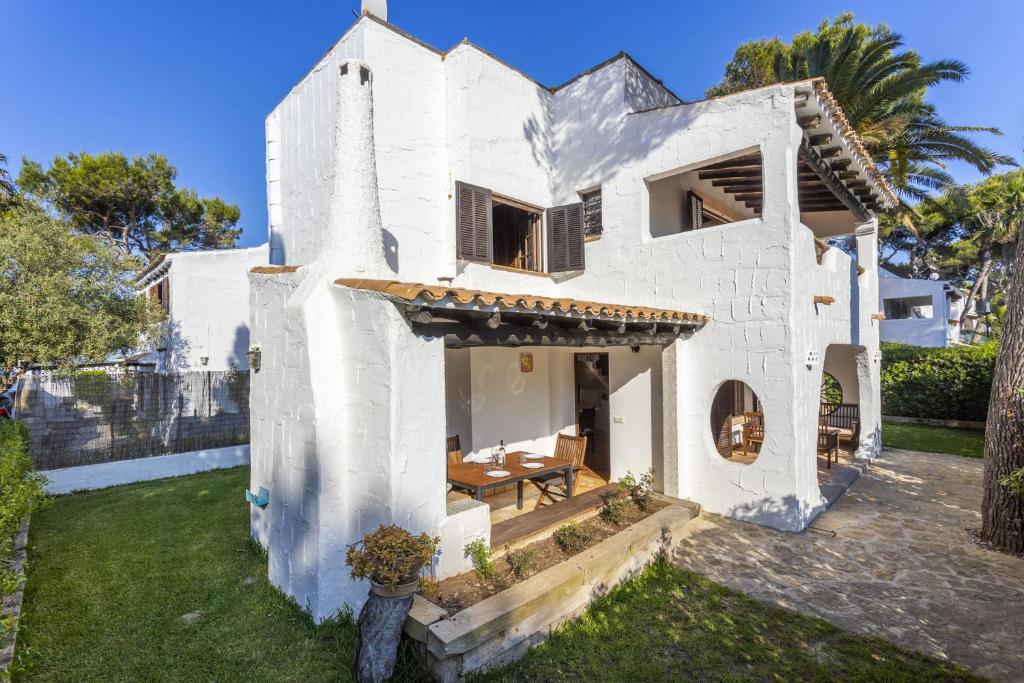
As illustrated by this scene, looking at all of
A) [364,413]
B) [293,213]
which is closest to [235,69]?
[293,213]

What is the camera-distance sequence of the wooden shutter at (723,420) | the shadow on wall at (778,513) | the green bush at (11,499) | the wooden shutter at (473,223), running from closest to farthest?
the green bush at (11,499) < the shadow on wall at (778,513) < the wooden shutter at (473,223) < the wooden shutter at (723,420)

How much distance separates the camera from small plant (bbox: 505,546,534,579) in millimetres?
5074

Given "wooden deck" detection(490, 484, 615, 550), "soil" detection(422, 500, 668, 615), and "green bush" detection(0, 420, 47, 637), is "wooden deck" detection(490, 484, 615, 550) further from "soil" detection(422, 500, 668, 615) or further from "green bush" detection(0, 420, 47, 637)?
"green bush" detection(0, 420, 47, 637)

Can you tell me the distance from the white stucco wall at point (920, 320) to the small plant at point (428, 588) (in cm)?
3274

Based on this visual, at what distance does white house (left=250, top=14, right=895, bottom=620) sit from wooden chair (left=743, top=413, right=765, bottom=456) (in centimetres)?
77

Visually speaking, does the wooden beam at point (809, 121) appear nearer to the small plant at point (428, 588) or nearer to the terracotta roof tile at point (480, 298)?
the terracotta roof tile at point (480, 298)

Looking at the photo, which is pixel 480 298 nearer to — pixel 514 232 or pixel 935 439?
pixel 514 232

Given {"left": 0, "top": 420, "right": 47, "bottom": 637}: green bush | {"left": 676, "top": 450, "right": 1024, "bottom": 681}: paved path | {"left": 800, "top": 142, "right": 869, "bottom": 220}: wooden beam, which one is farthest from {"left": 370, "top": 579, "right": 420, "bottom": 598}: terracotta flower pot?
{"left": 800, "top": 142, "right": 869, "bottom": 220}: wooden beam

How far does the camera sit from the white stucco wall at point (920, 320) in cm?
2561

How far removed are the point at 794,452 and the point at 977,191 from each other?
2797 centimetres

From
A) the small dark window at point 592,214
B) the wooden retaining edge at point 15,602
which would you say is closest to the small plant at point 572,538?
the wooden retaining edge at point 15,602

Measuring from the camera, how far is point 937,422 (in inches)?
619

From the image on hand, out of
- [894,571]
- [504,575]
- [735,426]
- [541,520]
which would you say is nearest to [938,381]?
[735,426]

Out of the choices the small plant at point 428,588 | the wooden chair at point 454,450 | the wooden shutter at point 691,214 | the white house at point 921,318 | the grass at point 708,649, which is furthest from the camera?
the white house at point 921,318
